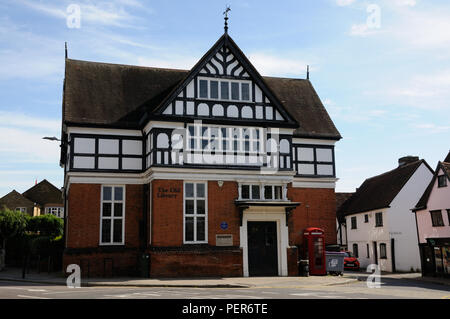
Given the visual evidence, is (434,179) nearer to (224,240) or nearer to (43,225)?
(224,240)

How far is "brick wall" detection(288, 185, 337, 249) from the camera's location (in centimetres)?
3050

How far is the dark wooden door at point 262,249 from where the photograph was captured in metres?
27.6

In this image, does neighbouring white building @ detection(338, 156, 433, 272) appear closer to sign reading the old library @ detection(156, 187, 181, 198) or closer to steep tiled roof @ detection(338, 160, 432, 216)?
steep tiled roof @ detection(338, 160, 432, 216)

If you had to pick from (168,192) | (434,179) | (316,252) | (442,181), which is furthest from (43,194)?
(442,181)

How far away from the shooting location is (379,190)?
147ft

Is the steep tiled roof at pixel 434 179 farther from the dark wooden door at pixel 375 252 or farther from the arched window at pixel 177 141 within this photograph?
the arched window at pixel 177 141

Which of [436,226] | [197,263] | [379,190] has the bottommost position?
[197,263]

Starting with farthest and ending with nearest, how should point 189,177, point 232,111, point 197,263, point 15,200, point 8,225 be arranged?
Result: 1. point 15,200
2. point 8,225
3. point 232,111
4. point 189,177
5. point 197,263

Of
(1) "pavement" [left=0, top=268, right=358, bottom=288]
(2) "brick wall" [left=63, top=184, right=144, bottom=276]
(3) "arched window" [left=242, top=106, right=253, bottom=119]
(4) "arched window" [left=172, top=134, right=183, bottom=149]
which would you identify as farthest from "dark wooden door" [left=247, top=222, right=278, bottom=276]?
(2) "brick wall" [left=63, top=184, right=144, bottom=276]

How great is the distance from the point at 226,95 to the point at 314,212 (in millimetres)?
9202

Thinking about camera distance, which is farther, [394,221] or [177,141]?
[394,221]

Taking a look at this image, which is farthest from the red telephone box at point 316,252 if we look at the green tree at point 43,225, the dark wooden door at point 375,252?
the green tree at point 43,225
